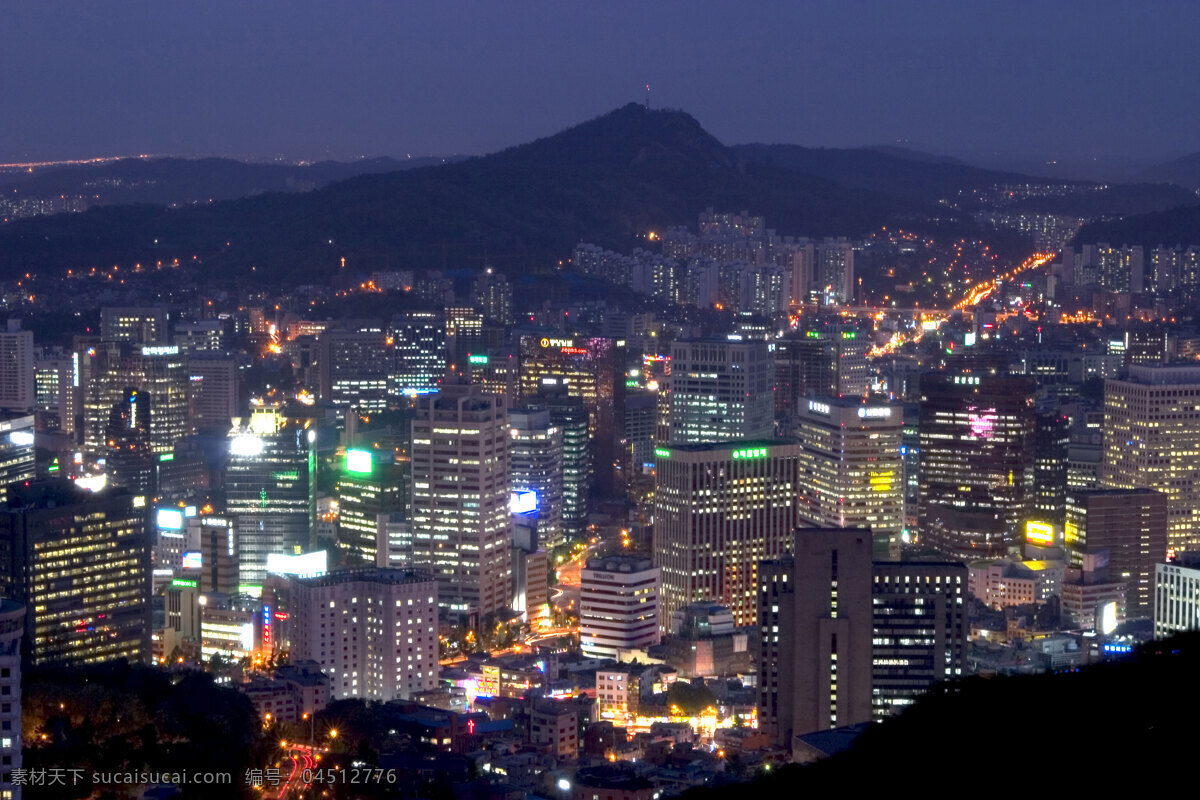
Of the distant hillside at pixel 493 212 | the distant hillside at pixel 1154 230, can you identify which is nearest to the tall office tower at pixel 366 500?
the distant hillside at pixel 493 212

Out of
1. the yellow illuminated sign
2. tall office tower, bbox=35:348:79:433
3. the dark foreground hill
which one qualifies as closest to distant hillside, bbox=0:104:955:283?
tall office tower, bbox=35:348:79:433

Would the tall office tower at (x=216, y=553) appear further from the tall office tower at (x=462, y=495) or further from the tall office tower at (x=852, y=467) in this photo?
the tall office tower at (x=852, y=467)

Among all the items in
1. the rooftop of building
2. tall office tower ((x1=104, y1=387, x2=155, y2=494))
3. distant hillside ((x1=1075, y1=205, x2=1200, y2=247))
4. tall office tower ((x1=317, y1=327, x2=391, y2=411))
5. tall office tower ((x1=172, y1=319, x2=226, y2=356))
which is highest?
distant hillside ((x1=1075, y1=205, x2=1200, y2=247))

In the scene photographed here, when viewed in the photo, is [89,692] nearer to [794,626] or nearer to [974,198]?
[794,626]

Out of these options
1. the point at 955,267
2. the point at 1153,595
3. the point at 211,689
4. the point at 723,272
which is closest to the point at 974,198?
the point at 955,267

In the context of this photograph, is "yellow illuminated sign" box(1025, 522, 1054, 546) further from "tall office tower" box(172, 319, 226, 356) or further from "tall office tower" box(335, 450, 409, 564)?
"tall office tower" box(172, 319, 226, 356)

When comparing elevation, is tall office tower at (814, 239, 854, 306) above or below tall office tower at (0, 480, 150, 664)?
above
